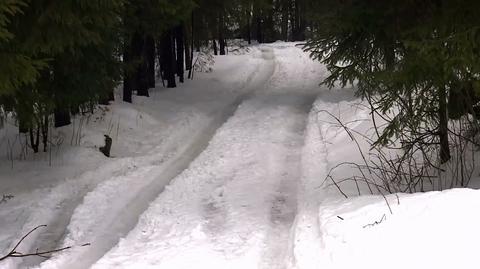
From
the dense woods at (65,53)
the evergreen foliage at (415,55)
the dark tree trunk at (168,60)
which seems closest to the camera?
the evergreen foliage at (415,55)

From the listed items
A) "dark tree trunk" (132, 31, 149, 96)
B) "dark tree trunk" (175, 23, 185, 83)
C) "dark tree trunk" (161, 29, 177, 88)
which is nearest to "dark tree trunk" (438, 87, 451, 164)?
"dark tree trunk" (132, 31, 149, 96)

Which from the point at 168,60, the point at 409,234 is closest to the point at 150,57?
the point at 168,60

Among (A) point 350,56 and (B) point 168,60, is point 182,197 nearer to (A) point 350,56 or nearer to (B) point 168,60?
(A) point 350,56

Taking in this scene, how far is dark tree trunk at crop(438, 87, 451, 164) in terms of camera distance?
7.56 meters

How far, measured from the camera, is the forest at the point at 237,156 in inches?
233

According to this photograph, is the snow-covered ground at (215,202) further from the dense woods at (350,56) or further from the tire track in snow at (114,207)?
the dense woods at (350,56)

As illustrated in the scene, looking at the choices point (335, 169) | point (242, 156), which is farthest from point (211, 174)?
point (335, 169)

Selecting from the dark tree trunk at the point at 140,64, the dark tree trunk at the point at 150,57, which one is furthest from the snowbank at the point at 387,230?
the dark tree trunk at the point at 150,57

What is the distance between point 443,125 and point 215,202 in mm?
3661

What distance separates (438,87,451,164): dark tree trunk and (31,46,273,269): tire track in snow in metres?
4.60

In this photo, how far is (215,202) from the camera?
805 cm

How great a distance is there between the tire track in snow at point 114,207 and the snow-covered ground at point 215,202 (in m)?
0.02

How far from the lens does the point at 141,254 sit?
20.0ft

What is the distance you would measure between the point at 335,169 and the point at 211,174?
2261mm
